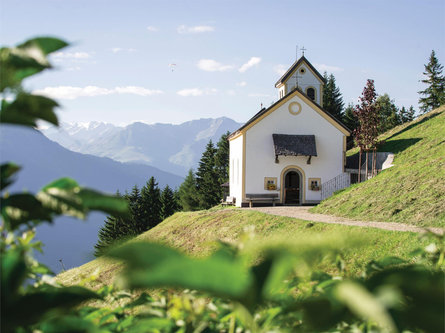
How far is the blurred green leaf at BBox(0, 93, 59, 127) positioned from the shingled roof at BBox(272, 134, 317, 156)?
22041 mm

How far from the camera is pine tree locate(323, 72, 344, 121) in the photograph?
5234 centimetres

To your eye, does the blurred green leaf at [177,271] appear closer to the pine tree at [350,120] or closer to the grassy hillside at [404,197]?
the grassy hillside at [404,197]

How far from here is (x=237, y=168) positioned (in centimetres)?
2478

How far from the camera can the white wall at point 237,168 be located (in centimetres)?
2355

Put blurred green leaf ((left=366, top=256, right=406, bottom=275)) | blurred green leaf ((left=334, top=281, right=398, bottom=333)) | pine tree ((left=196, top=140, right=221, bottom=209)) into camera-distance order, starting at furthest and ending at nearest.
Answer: pine tree ((left=196, top=140, right=221, bottom=209)) → blurred green leaf ((left=366, top=256, right=406, bottom=275)) → blurred green leaf ((left=334, top=281, right=398, bottom=333))

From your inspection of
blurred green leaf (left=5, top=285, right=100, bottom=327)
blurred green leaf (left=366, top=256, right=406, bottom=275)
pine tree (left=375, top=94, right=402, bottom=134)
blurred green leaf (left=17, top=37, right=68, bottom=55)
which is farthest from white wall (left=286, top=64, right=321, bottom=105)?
blurred green leaf (left=5, top=285, right=100, bottom=327)

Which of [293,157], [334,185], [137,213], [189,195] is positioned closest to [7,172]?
[293,157]

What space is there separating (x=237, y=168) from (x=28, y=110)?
2401 cm

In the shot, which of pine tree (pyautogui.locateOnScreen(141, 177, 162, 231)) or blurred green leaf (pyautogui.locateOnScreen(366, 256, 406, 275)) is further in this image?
pine tree (pyautogui.locateOnScreen(141, 177, 162, 231))

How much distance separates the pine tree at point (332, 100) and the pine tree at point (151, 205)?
78.3ft

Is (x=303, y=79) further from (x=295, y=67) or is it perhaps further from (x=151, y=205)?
(x=151, y=205)

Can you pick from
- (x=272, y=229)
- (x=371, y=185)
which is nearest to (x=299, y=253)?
(x=272, y=229)

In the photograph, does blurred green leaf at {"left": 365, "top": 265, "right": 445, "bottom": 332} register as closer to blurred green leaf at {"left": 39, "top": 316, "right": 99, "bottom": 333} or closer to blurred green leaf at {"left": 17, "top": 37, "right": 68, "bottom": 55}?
blurred green leaf at {"left": 39, "top": 316, "right": 99, "bottom": 333}

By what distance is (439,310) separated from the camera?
64 cm
